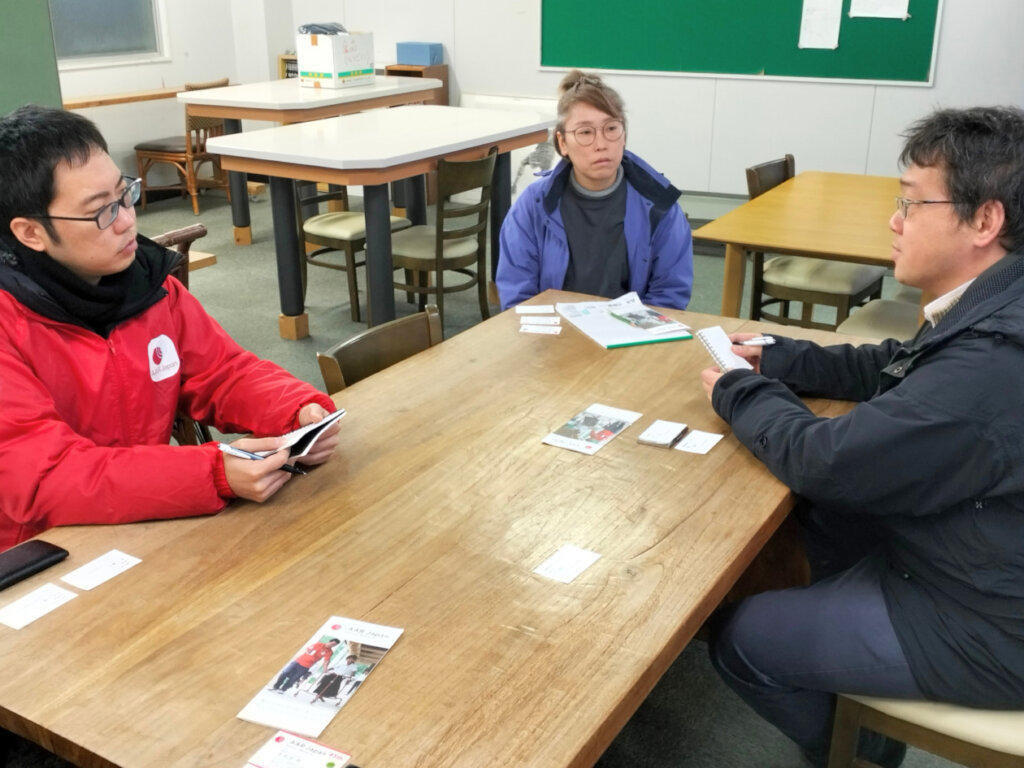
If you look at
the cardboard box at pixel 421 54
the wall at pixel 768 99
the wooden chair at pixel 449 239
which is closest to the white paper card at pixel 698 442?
the wooden chair at pixel 449 239

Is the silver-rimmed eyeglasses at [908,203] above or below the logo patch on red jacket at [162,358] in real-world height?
above

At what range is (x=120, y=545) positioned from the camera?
144 cm

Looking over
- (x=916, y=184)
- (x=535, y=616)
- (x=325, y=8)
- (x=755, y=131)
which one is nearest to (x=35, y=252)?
(x=535, y=616)

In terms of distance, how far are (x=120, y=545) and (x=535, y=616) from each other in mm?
644

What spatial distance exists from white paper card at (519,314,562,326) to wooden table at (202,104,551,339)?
166cm

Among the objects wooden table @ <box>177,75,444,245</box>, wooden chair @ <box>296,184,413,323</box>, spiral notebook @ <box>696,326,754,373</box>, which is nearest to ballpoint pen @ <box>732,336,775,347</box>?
spiral notebook @ <box>696,326,754,373</box>

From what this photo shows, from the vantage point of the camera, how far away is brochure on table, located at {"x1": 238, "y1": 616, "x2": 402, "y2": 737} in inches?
43.0

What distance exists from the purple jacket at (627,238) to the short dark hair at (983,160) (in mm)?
1357

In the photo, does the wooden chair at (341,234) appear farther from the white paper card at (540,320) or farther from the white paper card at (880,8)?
the white paper card at (880,8)

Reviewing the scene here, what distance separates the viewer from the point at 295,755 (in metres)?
1.04

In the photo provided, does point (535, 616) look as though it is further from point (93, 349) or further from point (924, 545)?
point (93, 349)

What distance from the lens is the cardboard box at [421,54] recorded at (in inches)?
278

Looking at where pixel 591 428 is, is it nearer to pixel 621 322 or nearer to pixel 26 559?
pixel 621 322

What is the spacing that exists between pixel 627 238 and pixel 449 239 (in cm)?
166
